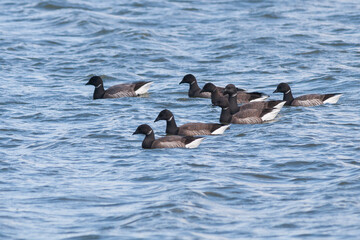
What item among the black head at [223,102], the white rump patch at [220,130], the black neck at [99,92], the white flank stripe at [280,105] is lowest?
the black neck at [99,92]

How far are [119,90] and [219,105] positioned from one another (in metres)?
4.22

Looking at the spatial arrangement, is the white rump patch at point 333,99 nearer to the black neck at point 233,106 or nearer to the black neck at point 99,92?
the black neck at point 233,106

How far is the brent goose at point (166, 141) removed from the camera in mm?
15594

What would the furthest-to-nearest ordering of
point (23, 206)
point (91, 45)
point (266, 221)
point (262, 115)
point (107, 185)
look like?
point (91, 45) < point (262, 115) < point (107, 185) < point (23, 206) < point (266, 221)

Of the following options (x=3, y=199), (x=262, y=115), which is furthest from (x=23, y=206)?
(x=262, y=115)

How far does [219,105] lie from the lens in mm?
18156

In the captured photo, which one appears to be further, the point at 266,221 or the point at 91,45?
the point at 91,45

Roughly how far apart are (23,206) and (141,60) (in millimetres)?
15188

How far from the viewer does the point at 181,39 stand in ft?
98.1

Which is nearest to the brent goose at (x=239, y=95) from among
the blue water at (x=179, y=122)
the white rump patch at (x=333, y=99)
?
the blue water at (x=179, y=122)

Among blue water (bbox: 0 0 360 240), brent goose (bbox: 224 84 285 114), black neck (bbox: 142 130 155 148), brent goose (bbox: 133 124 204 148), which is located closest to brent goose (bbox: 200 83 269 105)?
blue water (bbox: 0 0 360 240)

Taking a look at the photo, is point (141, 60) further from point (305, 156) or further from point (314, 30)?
point (305, 156)

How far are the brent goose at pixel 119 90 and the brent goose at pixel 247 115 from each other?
12.0ft

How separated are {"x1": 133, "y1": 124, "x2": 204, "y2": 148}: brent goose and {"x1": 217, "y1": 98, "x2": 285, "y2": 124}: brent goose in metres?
2.52
